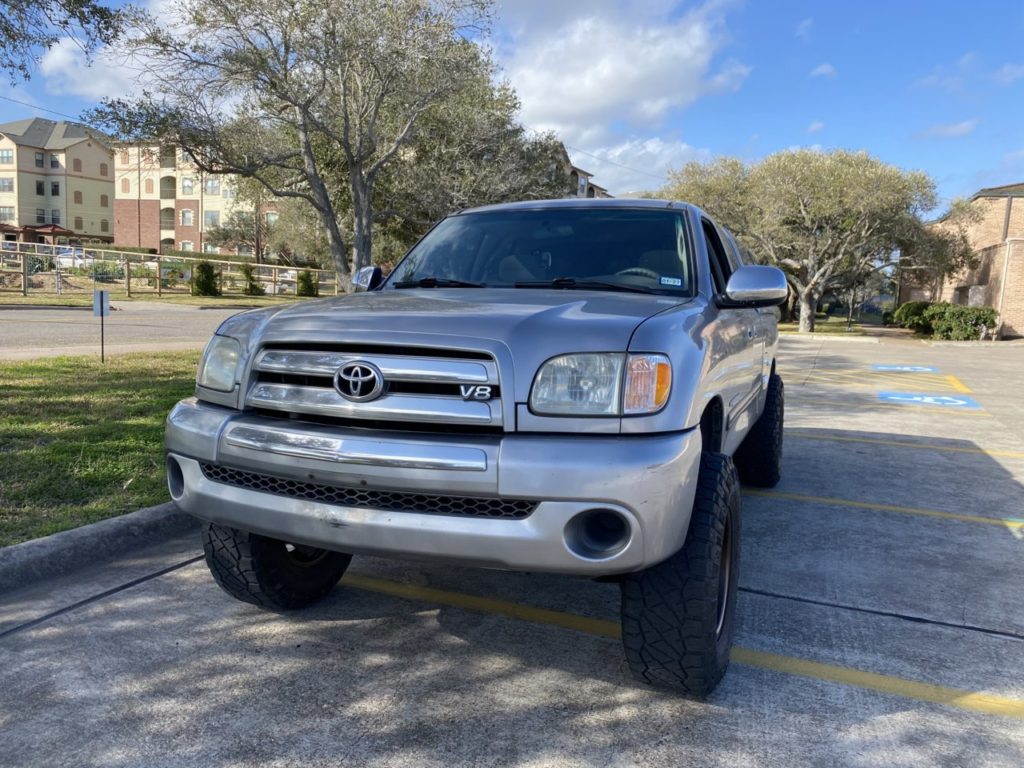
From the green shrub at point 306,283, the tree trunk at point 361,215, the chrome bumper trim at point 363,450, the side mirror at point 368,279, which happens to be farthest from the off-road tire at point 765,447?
the green shrub at point 306,283

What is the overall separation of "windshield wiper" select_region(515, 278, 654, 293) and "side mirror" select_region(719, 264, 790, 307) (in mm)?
361

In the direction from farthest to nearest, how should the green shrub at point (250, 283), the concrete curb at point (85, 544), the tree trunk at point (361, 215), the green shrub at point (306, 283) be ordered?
the green shrub at point (306, 283) < the green shrub at point (250, 283) < the tree trunk at point (361, 215) < the concrete curb at point (85, 544)

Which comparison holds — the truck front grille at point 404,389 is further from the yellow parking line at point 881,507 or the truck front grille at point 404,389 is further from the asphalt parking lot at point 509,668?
the yellow parking line at point 881,507

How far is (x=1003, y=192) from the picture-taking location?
37.1m

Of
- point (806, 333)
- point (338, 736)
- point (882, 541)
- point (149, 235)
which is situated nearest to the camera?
point (338, 736)

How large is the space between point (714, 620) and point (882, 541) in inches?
103

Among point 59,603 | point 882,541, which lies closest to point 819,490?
point 882,541

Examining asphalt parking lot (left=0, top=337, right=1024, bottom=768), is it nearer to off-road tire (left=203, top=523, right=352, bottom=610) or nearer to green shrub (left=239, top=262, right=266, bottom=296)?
off-road tire (left=203, top=523, right=352, bottom=610)

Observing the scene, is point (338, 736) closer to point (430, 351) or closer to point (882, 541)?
point (430, 351)

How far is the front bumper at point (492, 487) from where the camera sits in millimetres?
2338

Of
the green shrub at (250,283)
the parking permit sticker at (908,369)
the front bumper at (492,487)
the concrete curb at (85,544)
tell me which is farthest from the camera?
the green shrub at (250,283)

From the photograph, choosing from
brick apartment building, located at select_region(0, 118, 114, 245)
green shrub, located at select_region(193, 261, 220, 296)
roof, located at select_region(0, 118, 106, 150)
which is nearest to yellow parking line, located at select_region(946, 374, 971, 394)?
green shrub, located at select_region(193, 261, 220, 296)

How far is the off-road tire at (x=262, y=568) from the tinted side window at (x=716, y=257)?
2339 mm

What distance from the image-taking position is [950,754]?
253 cm
